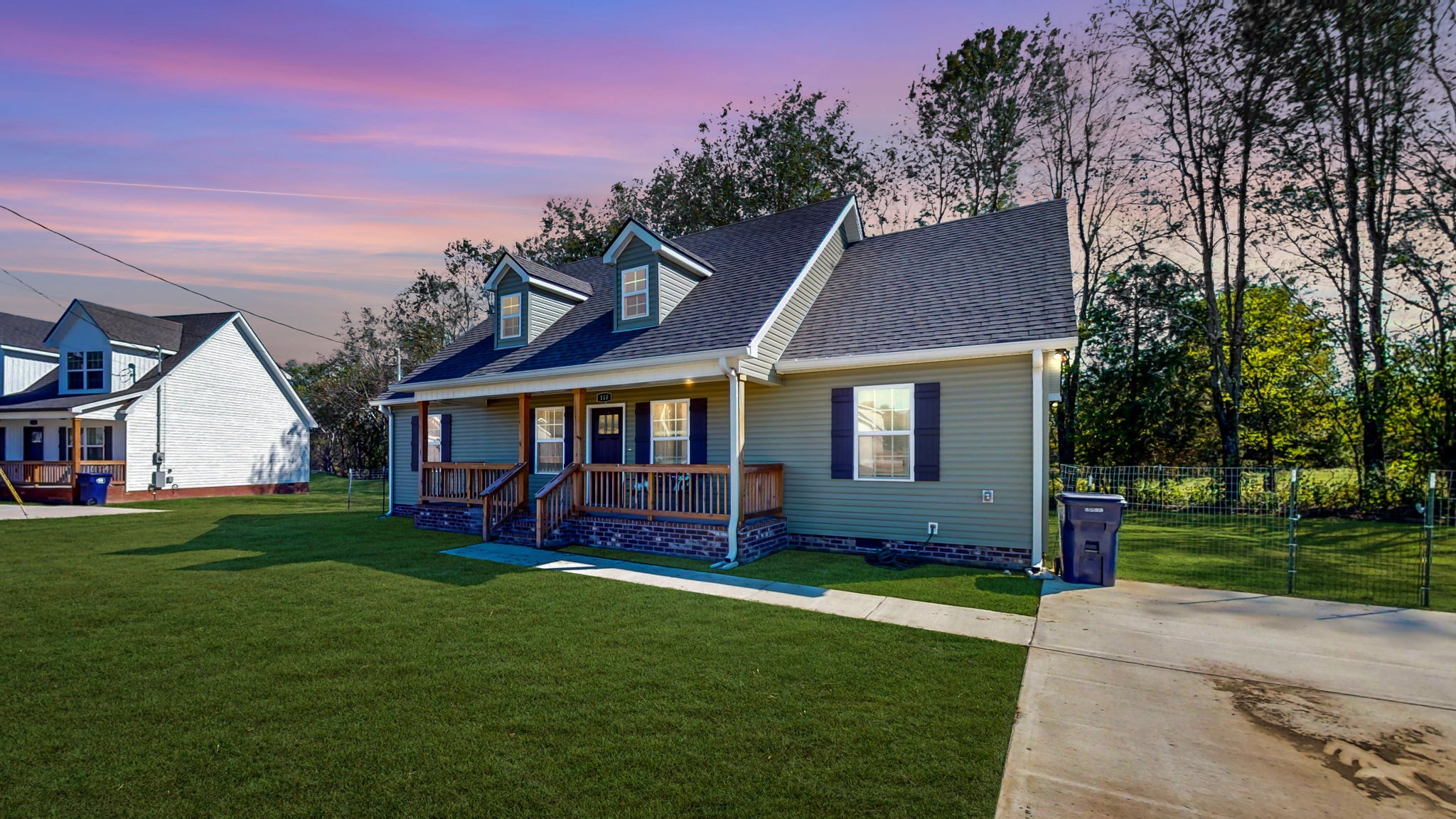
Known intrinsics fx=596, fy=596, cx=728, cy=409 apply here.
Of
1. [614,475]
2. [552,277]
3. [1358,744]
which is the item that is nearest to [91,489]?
[552,277]

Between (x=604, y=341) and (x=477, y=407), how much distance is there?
4.78 m

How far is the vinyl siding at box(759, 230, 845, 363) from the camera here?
1019 cm

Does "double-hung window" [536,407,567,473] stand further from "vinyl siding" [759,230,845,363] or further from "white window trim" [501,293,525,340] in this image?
"vinyl siding" [759,230,845,363]

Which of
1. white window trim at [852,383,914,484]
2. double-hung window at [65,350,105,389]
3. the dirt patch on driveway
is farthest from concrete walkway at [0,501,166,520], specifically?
the dirt patch on driveway

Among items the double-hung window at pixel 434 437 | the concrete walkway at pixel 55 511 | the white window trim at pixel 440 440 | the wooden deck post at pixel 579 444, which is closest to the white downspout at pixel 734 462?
the wooden deck post at pixel 579 444

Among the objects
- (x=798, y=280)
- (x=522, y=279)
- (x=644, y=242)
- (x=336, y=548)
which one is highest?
(x=644, y=242)

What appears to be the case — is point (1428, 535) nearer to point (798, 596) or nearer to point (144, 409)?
point (798, 596)

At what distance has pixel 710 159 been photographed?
85.9ft

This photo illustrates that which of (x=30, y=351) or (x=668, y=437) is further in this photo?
(x=30, y=351)

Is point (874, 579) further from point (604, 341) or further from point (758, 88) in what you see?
point (758, 88)

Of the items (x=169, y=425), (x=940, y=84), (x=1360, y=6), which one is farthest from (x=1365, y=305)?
(x=169, y=425)

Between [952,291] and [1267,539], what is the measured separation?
8.13m

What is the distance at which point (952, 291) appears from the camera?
1047 centimetres

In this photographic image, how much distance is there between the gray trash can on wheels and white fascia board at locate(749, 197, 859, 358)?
16.1 feet
